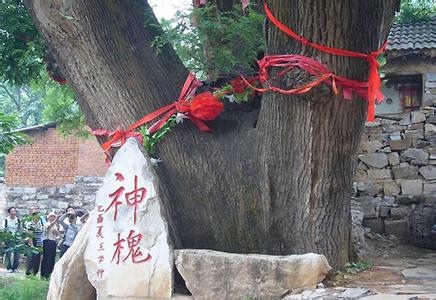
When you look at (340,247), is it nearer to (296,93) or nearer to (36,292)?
(296,93)

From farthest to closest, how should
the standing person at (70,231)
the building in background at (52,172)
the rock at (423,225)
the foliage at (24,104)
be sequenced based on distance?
the foliage at (24,104), the building in background at (52,172), the standing person at (70,231), the rock at (423,225)

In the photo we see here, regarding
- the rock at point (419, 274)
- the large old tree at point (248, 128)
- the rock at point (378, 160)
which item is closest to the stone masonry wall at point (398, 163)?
the rock at point (378, 160)

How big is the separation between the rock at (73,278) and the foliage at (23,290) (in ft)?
8.85

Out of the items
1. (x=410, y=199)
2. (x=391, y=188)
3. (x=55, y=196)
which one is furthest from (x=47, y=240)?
(x=55, y=196)

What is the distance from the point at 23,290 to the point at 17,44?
9.68ft

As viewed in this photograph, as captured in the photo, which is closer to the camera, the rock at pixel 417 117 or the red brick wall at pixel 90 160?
the rock at pixel 417 117

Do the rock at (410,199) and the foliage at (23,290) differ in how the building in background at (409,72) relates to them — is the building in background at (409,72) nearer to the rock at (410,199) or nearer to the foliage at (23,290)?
the rock at (410,199)

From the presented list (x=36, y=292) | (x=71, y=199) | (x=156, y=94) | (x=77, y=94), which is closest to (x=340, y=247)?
(x=156, y=94)

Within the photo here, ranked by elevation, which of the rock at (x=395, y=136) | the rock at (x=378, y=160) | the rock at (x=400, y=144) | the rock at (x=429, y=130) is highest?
the rock at (x=429, y=130)

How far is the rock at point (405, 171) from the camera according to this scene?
791 cm

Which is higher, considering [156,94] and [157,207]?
[156,94]

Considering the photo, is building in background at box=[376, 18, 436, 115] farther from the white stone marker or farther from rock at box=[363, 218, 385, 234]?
the white stone marker

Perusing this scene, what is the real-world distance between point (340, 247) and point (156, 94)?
1.73m

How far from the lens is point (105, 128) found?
14.9ft
